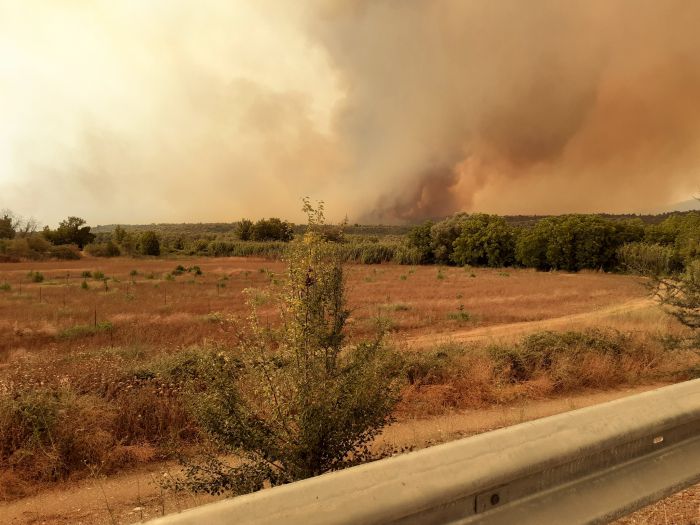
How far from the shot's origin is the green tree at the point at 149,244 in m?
91.0

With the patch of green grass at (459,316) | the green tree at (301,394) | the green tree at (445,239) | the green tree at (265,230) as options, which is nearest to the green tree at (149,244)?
the green tree at (265,230)

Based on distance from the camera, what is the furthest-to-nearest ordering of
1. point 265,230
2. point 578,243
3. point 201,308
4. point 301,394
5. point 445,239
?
point 265,230
point 445,239
point 578,243
point 201,308
point 301,394

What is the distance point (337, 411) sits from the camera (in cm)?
523

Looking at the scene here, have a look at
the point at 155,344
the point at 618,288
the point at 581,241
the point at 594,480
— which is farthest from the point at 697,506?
the point at 581,241

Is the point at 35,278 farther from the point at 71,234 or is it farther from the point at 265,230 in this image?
the point at 265,230

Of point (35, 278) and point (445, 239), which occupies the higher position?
point (445, 239)

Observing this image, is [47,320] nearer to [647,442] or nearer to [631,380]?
[631,380]

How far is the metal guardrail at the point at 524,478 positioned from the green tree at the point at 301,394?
3.21 metres

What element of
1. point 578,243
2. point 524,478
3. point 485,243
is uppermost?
point 578,243

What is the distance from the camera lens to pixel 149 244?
91562 mm

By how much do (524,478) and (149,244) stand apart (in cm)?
9734

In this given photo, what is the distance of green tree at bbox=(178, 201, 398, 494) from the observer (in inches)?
202

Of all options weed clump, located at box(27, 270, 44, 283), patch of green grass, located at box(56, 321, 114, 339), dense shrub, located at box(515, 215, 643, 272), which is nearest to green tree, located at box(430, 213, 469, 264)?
dense shrub, located at box(515, 215, 643, 272)

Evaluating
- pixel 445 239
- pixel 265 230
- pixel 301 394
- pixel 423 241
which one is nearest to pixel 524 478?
pixel 301 394
